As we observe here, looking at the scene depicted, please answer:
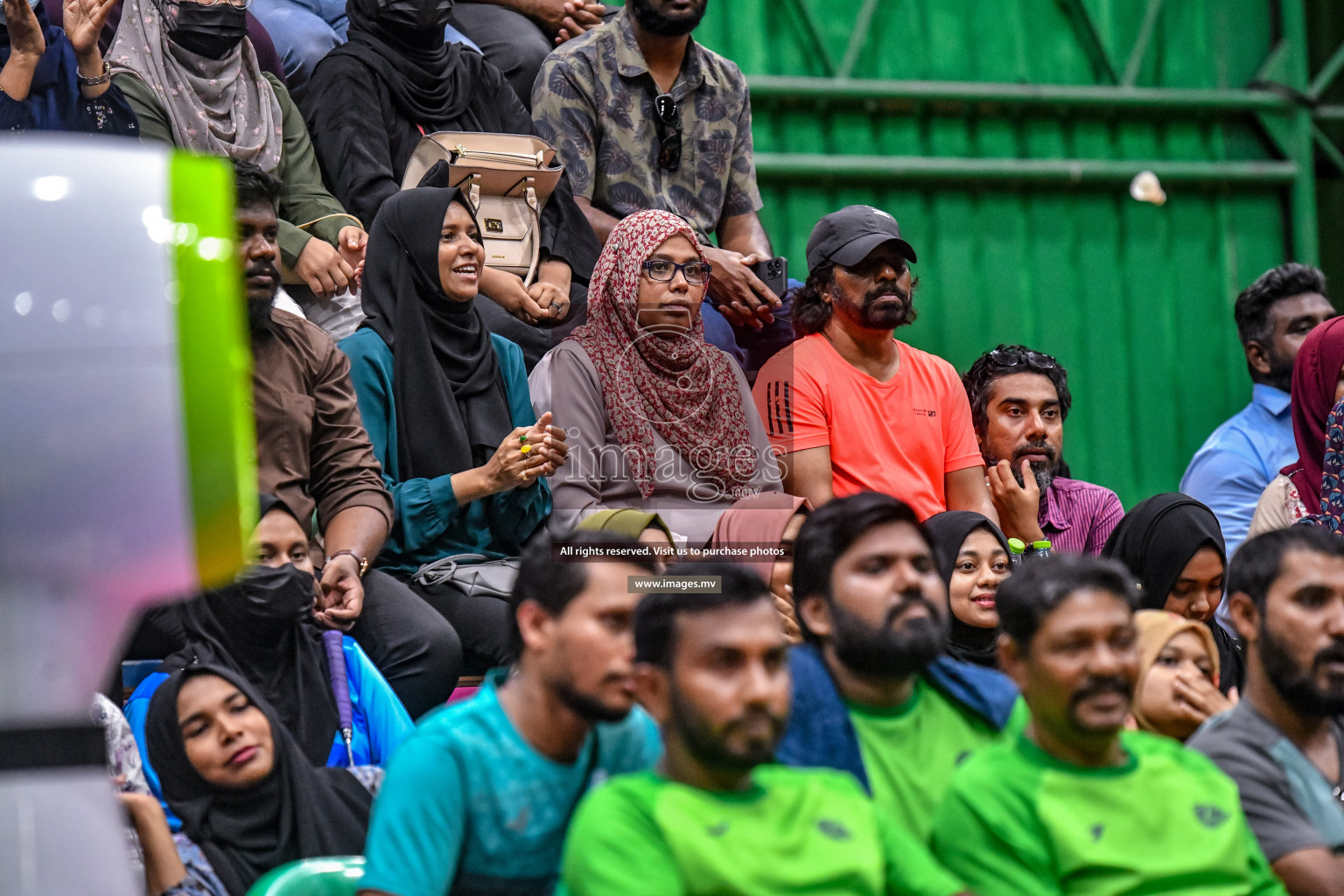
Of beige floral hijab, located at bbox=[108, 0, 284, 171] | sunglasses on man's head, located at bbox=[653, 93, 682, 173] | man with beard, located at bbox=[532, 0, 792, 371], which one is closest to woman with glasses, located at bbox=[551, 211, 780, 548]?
man with beard, located at bbox=[532, 0, 792, 371]

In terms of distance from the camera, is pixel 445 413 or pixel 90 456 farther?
pixel 445 413

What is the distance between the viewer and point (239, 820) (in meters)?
2.29

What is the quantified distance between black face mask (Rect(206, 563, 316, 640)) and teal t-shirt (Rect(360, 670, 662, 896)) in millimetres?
861

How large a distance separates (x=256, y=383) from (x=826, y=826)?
5.28 feet

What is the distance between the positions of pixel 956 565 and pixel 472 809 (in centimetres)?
129

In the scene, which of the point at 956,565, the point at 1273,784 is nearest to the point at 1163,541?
the point at 956,565

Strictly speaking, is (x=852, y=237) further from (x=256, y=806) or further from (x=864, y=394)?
(x=256, y=806)

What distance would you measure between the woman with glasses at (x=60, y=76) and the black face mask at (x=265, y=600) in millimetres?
1114

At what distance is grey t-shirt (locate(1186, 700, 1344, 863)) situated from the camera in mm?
1916

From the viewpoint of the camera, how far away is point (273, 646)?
102 inches

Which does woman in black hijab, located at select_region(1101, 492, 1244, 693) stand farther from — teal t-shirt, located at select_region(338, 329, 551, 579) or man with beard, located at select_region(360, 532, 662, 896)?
man with beard, located at select_region(360, 532, 662, 896)

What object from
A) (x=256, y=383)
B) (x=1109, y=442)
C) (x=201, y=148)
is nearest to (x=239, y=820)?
(x=256, y=383)

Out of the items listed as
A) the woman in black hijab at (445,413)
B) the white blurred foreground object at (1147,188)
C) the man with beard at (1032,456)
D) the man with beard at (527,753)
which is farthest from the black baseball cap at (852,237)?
the white blurred foreground object at (1147,188)

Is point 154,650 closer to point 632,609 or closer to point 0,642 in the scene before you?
point 632,609
